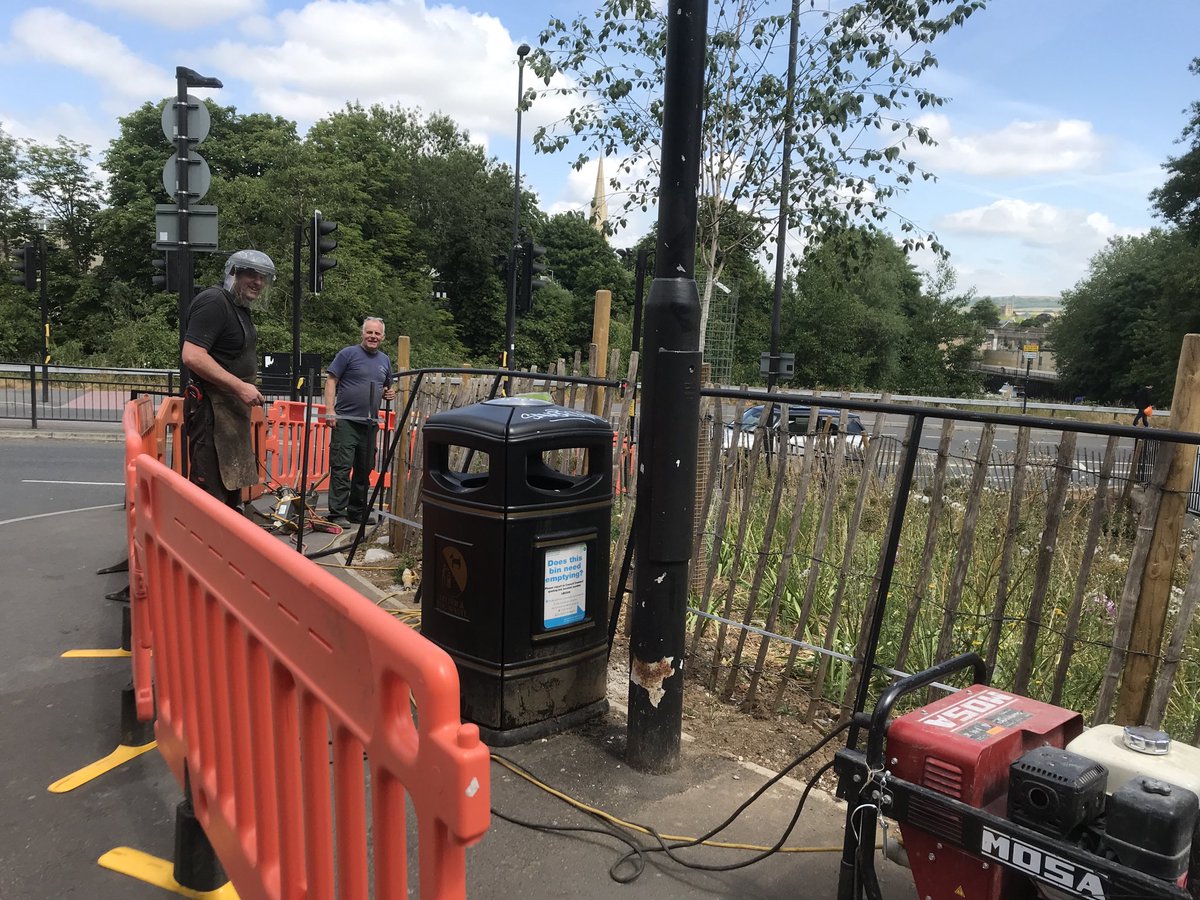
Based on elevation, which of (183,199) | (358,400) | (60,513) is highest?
(183,199)

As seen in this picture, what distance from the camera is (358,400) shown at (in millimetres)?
7852

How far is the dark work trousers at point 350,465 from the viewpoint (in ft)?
26.2

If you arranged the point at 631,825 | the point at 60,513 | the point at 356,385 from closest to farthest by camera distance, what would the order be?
the point at 631,825 → the point at 356,385 → the point at 60,513

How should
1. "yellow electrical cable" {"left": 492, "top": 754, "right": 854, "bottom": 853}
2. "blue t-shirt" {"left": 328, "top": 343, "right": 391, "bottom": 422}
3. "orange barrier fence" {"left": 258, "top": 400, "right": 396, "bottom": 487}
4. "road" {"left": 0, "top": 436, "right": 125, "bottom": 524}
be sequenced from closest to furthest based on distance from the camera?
"yellow electrical cable" {"left": 492, "top": 754, "right": 854, "bottom": 853}, "blue t-shirt" {"left": 328, "top": 343, "right": 391, "bottom": 422}, "road" {"left": 0, "top": 436, "right": 125, "bottom": 524}, "orange barrier fence" {"left": 258, "top": 400, "right": 396, "bottom": 487}

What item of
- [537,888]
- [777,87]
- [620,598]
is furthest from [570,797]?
[777,87]

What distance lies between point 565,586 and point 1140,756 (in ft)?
7.39

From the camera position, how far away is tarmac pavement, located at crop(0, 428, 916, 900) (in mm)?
2750

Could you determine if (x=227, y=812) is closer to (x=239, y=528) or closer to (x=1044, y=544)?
(x=239, y=528)

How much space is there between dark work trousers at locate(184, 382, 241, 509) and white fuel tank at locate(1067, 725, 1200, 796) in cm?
463

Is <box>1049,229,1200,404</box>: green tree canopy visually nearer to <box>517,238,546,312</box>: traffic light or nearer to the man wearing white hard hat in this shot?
<box>517,238,546,312</box>: traffic light

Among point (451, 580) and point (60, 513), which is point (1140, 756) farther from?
point (60, 513)

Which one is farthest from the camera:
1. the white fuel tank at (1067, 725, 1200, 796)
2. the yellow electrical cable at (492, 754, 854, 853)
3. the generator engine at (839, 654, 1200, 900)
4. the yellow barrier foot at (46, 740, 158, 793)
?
the yellow barrier foot at (46, 740, 158, 793)

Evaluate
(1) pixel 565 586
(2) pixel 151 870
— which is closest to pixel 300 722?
(2) pixel 151 870

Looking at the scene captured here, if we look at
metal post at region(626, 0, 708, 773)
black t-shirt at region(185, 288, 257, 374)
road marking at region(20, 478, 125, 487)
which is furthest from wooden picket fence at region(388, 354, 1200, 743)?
road marking at region(20, 478, 125, 487)
